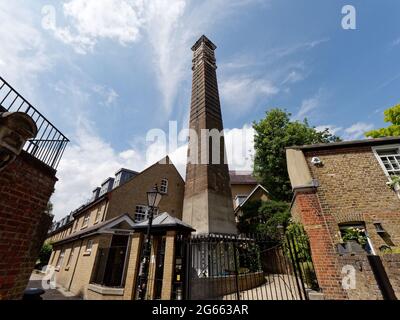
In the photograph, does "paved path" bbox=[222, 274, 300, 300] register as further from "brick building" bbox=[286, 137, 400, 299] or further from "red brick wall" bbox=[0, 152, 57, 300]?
"red brick wall" bbox=[0, 152, 57, 300]

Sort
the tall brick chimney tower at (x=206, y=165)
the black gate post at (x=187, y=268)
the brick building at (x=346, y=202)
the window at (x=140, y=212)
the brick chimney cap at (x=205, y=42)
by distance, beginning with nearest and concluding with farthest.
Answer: the brick building at (x=346, y=202)
the black gate post at (x=187, y=268)
the tall brick chimney tower at (x=206, y=165)
the window at (x=140, y=212)
the brick chimney cap at (x=205, y=42)

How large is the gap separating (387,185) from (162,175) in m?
17.1

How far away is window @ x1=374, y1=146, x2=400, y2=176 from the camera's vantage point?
305 inches

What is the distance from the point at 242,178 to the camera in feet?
106

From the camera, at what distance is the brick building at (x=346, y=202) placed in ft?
19.8

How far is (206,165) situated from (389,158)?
10353mm

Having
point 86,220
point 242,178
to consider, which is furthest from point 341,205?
point 242,178

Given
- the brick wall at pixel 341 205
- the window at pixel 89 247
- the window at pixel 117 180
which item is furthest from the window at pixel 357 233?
the window at pixel 117 180

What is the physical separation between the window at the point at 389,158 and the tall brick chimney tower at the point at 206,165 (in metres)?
9.45

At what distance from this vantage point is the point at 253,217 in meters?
18.5

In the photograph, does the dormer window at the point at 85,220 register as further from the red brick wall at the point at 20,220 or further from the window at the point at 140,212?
the red brick wall at the point at 20,220

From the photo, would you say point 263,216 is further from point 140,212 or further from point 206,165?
point 140,212
